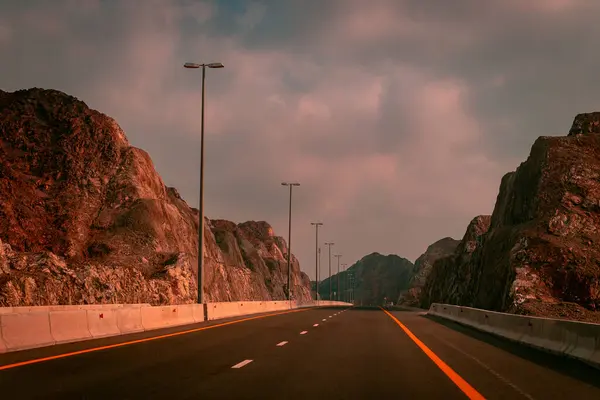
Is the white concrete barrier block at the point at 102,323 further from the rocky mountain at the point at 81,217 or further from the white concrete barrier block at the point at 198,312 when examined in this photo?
the rocky mountain at the point at 81,217

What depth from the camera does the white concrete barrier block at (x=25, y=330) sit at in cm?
1719

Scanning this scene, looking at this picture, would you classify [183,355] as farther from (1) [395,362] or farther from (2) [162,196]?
(2) [162,196]

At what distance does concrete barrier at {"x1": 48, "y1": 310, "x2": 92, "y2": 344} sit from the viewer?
19.7 metres

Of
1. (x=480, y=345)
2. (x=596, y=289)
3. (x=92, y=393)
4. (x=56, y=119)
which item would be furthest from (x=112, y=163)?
(x=92, y=393)

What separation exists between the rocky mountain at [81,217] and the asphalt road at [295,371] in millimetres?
41756

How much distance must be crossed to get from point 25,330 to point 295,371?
7825 millimetres

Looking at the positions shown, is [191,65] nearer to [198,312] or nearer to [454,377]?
[198,312]

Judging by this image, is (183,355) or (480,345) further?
(480,345)

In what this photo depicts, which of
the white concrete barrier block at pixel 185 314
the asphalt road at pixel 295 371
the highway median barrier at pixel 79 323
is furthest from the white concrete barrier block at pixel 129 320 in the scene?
the white concrete barrier block at pixel 185 314

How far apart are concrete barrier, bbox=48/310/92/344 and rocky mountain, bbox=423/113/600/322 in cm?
2883

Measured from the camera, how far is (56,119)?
90.9 meters

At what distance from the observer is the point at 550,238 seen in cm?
5419

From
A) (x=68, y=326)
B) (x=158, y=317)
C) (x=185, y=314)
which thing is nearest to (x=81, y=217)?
(x=185, y=314)

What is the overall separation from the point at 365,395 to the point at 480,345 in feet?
36.2
